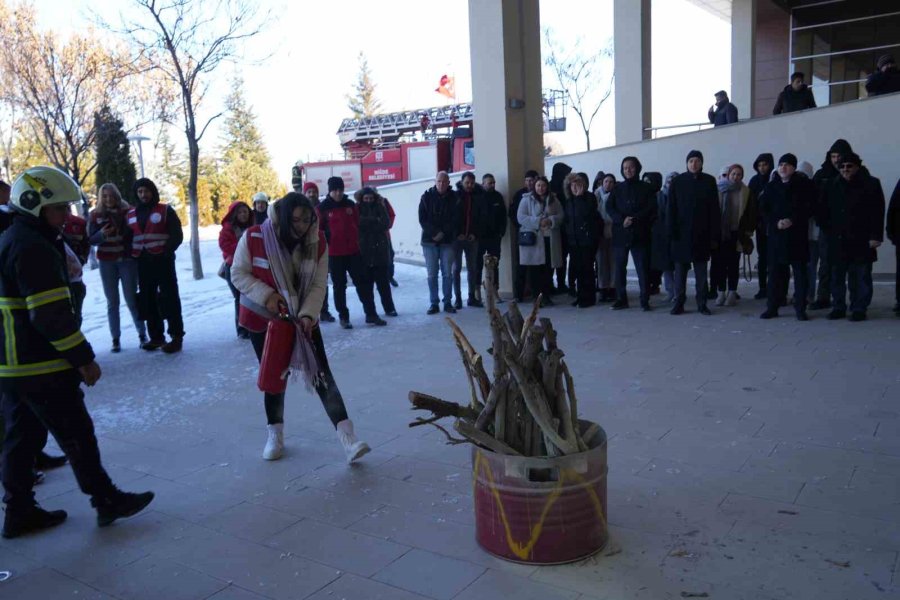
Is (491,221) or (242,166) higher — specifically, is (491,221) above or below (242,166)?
below

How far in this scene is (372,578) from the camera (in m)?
3.35

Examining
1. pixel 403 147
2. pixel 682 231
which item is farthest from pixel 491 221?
pixel 403 147

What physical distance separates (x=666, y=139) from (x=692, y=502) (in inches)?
387

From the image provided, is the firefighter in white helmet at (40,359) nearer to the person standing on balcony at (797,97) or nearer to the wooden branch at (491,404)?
the wooden branch at (491,404)

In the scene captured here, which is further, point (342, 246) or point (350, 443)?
point (342, 246)

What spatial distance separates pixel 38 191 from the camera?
12.7 ft

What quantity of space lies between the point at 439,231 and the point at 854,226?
196 inches

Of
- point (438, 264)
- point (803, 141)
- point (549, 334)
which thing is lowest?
point (438, 264)

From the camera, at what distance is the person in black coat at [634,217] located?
939 cm

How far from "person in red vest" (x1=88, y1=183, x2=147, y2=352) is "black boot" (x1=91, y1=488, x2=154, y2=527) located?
16.4ft

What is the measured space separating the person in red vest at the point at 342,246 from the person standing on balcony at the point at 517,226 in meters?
2.15

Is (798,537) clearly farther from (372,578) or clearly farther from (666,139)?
(666,139)

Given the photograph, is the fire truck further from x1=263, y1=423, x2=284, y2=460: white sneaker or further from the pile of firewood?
the pile of firewood

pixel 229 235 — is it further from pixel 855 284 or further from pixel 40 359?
pixel 855 284
